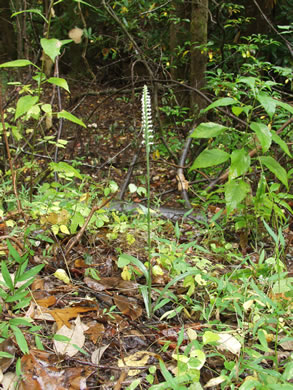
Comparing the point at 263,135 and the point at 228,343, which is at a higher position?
the point at 263,135

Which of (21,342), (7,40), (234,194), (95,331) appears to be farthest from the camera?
(7,40)

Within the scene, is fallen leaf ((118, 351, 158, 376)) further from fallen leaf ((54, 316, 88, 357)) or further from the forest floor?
fallen leaf ((54, 316, 88, 357))

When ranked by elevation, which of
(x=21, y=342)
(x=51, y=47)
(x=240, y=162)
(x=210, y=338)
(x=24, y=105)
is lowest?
(x=210, y=338)

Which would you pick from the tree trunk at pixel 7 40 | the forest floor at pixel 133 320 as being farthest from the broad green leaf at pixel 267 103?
the tree trunk at pixel 7 40

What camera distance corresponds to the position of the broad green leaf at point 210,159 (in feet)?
6.32

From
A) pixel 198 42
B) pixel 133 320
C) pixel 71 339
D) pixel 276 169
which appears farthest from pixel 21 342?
pixel 198 42

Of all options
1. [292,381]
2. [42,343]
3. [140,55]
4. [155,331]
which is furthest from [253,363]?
[140,55]

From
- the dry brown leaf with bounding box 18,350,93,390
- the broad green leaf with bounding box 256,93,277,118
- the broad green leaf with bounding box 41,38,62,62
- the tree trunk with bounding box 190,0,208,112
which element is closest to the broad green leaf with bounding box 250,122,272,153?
the broad green leaf with bounding box 256,93,277,118

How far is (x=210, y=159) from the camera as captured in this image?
195 centimetres

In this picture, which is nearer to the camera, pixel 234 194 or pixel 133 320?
pixel 133 320

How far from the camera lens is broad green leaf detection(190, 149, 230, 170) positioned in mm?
1927

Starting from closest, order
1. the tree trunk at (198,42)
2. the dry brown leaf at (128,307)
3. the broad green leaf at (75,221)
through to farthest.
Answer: the dry brown leaf at (128,307) → the broad green leaf at (75,221) → the tree trunk at (198,42)

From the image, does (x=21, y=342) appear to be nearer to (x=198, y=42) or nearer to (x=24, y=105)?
(x=24, y=105)

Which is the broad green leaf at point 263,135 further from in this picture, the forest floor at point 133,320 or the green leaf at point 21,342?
the green leaf at point 21,342
